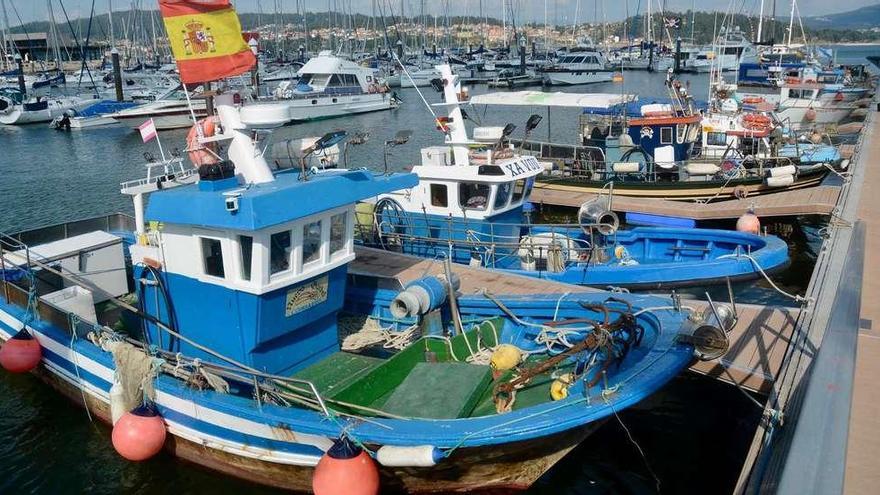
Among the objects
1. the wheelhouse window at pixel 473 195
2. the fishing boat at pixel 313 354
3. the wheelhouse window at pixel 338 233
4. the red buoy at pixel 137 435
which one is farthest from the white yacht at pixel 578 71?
the red buoy at pixel 137 435

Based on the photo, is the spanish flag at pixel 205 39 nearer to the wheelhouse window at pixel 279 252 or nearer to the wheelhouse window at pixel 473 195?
the wheelhouse window at pixel 279 252

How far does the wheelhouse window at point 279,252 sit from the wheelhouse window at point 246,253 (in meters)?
0.23

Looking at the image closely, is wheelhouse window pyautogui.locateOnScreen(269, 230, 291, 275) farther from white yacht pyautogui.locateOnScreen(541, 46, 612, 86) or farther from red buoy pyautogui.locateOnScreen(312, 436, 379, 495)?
white yacht pyautogui.locateOnScreen(541, 46, 612, 86)

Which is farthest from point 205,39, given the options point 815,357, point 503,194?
point 815,357

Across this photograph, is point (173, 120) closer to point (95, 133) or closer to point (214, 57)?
point (95, 133)

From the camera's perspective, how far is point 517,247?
13.2m

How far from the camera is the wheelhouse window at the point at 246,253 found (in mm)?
7918

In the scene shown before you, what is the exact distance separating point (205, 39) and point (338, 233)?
313 centimetres

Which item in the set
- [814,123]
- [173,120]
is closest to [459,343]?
[814,123]

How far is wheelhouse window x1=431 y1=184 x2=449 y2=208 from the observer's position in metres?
14.2

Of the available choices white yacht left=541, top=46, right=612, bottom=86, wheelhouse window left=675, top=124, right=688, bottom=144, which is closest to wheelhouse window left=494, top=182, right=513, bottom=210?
wheelhouse window left=675, top=124, right=688, bottom=144

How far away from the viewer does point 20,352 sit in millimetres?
9922

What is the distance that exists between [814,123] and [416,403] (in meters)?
33.8

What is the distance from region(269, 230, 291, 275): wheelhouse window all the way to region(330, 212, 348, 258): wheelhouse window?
745mm
